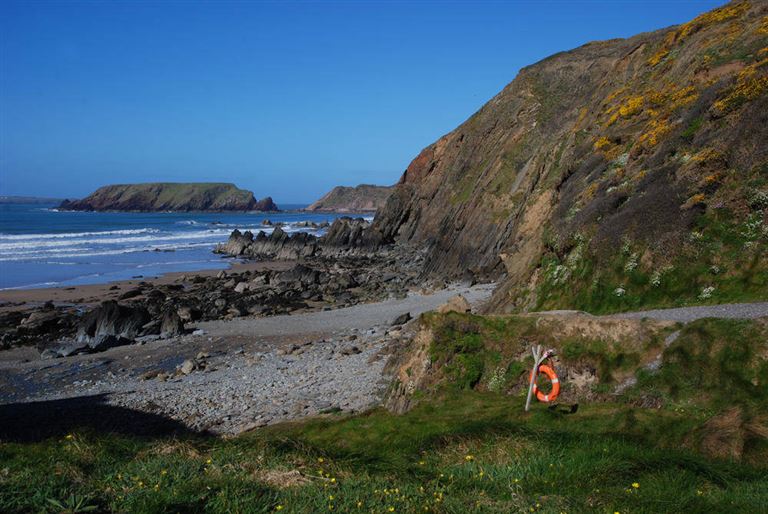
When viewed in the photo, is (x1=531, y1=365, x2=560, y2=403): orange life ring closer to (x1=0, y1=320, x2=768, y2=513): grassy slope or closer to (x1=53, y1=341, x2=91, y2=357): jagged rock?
(x1=0, y1=320, x2=768, y2=513): grassy slope

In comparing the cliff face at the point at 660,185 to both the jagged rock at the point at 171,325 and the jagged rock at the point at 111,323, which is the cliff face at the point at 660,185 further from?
the jagged rock at the point at 111,323

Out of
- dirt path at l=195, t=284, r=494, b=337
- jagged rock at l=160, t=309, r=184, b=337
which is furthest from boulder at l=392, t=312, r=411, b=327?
jagged rock at l=160, t=309, r=184, b=337

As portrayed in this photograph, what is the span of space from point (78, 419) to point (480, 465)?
15.0 meters

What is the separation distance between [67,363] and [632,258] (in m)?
22.7

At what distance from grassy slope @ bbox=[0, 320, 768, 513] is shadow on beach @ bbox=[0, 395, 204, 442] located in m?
8.00

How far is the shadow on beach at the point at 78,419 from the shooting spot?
54.9ft

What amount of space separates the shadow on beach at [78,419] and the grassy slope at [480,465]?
800 cm

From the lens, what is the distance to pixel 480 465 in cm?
788

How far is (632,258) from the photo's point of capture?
18.7 meters

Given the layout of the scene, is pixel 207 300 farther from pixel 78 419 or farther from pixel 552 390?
pixel 552 390

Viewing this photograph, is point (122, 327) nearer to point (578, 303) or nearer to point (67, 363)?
point (67, 363)

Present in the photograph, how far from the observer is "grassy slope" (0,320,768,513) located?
21.5 ft

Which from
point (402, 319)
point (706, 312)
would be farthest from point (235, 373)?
point (706, 312)

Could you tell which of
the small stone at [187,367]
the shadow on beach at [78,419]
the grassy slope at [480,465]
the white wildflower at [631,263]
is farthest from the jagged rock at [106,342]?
the white wildflower at [631,263]
